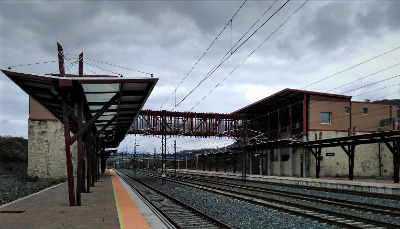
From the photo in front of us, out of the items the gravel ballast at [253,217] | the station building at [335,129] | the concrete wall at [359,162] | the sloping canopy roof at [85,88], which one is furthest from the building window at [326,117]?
the sloping canopy roof at [85,88]

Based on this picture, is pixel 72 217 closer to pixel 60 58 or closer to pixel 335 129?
pixel 60 58

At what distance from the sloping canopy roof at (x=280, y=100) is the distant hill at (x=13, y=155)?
116ft

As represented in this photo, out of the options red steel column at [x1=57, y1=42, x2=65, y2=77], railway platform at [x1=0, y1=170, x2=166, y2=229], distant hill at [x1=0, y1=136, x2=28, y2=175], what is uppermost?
red steel column at [x1=57, y1=42, x2=65, y2=77]

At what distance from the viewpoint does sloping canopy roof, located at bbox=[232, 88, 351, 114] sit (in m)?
44.6

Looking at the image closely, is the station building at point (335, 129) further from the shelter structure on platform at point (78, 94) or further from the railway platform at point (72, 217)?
the railway platform at point (72, 217)

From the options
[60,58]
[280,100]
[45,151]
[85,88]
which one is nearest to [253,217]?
[85,88]

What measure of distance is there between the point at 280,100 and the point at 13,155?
4779 centimetres

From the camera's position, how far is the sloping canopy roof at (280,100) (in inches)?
1754

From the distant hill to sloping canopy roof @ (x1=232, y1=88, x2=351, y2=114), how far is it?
1386 inches

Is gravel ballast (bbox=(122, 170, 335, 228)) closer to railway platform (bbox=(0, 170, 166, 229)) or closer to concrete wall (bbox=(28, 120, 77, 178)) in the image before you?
railway platform (bbox=(0, 170, 166, 229))

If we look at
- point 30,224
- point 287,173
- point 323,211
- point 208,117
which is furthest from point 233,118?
point 30,224

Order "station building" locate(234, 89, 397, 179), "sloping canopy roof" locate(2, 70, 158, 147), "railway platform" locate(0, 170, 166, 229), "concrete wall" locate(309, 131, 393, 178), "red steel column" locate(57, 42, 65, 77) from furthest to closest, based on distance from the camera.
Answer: "station building" locate(234, 89, 397, 179)
"concrete wall" locate(309, 131, 393, 178)
"red steel column" locate(57, 42, 65, 77)
"sloping canopy roof" locate(2, 70, 158, 147)
"railway platform" locate(0, 170, 166, 229)

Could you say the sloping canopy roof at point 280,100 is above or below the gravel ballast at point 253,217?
above

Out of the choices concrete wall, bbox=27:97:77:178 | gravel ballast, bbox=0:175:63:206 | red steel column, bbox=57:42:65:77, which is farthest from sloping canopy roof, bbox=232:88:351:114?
red steel column, bbox=57:42:65:77
